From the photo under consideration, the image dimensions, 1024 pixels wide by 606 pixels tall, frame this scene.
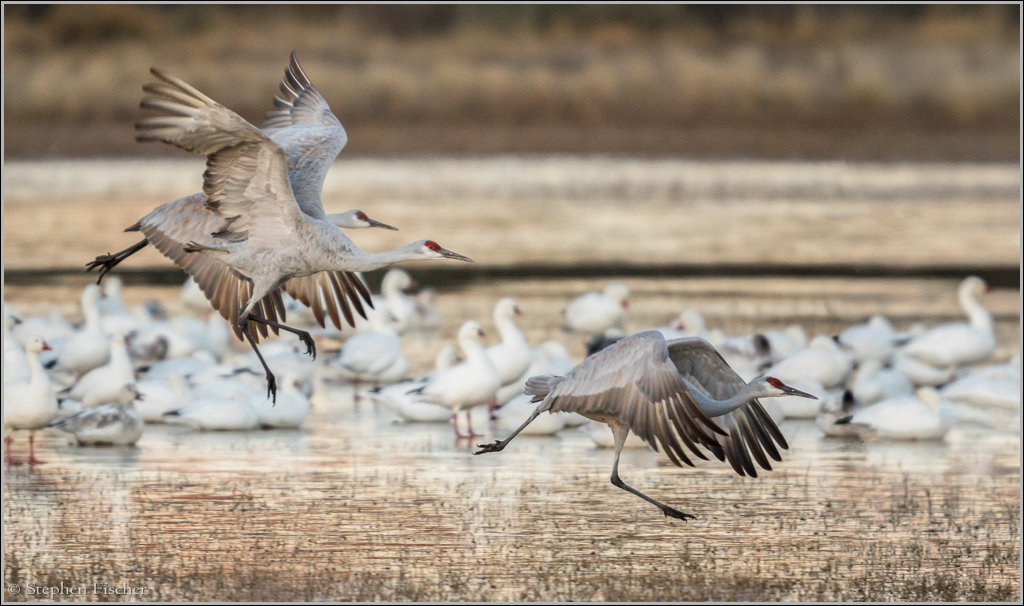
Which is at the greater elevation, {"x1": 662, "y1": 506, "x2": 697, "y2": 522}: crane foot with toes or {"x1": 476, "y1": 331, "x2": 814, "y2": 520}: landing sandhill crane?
{"x1": 476, "y1": 331, "x2": 814, "y2": 520}: landing sandhill crane

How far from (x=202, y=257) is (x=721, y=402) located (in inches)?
154

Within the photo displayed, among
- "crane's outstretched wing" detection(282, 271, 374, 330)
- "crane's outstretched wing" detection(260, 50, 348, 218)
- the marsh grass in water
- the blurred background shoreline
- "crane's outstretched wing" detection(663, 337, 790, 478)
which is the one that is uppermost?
the blurred background shoreline

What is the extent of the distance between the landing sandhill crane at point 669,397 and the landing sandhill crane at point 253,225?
3.08ft

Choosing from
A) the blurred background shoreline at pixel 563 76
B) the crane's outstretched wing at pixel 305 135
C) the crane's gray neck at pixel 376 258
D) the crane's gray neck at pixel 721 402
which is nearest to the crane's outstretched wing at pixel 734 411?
the crane's gray neck at pixel 721 402

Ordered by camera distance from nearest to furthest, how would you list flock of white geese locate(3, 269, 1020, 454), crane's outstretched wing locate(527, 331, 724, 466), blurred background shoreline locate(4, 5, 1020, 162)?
crane's outstretched wing locate(527, 331, 724, 466) → flock of white geese locate(3, 269, 1020, 454) → blurred background shoreline locate(4, 5, 1020, 162)

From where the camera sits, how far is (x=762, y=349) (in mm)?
13211

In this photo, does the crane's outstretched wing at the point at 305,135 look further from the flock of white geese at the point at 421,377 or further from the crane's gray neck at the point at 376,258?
the flock of white geese at the point at 421,377

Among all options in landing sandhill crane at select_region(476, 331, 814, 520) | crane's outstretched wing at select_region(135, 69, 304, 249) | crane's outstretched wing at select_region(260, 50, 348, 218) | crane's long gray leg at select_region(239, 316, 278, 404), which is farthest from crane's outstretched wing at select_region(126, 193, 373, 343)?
landing sandhill crane at select_region(476, 331, 814, 520)

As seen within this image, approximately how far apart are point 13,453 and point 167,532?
271 cm

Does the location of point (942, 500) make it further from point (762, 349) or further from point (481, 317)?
point (481, 317)

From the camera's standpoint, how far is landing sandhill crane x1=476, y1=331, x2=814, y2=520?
7.67 metres

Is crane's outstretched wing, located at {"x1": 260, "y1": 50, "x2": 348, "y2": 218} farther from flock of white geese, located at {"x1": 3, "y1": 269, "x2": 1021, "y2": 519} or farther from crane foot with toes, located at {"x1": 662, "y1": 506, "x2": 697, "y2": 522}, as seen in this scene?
crane foot with toes, located at {"x1": 662, "y1": 506, "x2": 697, "y2": 522}

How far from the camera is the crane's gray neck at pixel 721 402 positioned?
330 inches

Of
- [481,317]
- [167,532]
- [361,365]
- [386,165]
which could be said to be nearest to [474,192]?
[386,165]
